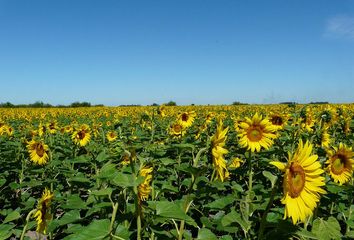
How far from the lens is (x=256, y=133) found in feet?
14.9

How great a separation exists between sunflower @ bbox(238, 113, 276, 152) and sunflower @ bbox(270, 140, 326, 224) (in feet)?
7.00

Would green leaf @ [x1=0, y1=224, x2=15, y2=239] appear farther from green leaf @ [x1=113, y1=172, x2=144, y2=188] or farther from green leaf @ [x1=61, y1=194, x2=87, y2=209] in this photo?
green leaf @ [x1=113, y1=172, x2=144, y2=188]

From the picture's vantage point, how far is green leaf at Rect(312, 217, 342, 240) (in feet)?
8.47

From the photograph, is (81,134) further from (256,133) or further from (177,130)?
(256,133)

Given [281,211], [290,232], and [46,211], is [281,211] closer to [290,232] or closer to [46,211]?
[290,232]

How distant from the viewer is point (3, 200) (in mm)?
5602

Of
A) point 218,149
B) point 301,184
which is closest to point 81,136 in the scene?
point 218,149

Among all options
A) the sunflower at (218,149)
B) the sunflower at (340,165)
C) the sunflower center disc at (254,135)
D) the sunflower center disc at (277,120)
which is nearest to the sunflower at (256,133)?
the sunflower center disc at (254,135)

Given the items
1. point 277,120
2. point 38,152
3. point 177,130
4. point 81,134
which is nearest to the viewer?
point 38,152

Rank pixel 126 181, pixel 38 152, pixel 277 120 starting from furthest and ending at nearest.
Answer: pixel 277 120 → pixel 38 152 → pixel 126 181

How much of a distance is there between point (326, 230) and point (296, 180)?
62 centimetres

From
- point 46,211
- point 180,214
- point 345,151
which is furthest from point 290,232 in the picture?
point 46,211

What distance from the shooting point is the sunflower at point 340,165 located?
3.61 meters

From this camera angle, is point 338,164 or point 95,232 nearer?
point 95,232
